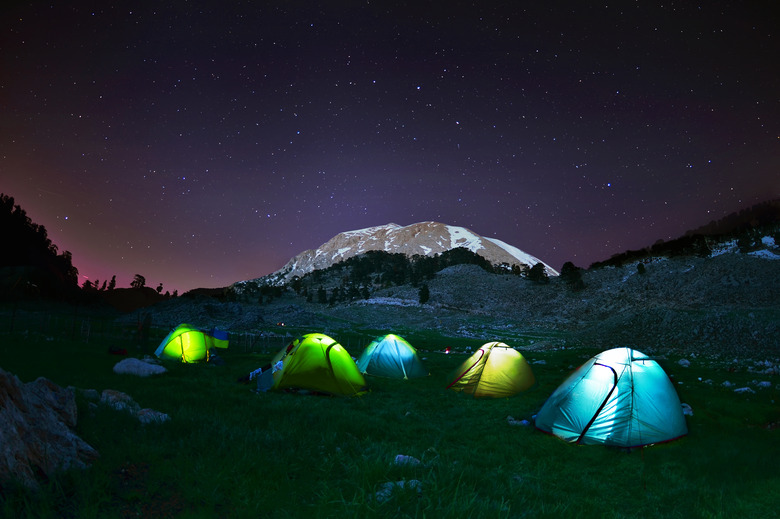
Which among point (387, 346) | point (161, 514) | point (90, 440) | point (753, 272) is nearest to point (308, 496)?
point (161, 514)

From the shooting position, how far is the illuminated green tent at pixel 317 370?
15.3m

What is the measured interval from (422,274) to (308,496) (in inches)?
5278

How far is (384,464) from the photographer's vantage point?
5.80 m

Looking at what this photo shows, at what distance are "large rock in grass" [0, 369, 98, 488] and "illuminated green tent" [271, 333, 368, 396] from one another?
30.1ft

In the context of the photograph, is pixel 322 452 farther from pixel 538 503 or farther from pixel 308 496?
pixel 538 503

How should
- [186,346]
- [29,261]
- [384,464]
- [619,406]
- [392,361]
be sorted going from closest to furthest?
[384,464] → [619,406] → [392,361] → [186,346] → [29,261]

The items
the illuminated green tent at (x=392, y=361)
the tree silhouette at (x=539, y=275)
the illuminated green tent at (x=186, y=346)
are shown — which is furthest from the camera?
the tree silhouette at (x=539, y=275)

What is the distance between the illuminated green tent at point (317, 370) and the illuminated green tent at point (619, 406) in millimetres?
7771

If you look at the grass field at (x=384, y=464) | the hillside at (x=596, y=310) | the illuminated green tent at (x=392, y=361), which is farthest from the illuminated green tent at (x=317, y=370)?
the hillside at (x=596, y=310)

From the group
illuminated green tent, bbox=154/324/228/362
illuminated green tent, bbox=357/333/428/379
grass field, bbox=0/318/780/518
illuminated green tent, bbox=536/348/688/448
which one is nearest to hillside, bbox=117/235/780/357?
grass field, bbox=0/318/780/518

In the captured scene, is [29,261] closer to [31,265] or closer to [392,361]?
[31,265]

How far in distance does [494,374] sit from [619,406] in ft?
21.5

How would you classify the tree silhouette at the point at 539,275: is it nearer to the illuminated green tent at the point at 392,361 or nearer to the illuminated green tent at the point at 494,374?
the illuminated green tent at the point at 392,361

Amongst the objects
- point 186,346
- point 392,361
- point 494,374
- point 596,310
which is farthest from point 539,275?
point 186,346
